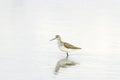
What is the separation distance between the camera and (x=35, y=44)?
1.63 meters

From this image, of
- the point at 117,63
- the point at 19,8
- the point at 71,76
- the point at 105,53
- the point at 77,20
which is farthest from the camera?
the point at 19,8

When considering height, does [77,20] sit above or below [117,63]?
above

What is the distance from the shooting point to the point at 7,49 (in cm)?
157

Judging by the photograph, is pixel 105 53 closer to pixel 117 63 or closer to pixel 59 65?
pixel 117 63

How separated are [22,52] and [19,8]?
889 mm

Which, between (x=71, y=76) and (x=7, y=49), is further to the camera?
(x=7, y=49)

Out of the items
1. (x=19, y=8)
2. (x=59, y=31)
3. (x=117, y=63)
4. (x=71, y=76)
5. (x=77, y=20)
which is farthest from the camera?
(x=19, y=8)

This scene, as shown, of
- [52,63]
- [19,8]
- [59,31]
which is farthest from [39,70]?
[19,8]

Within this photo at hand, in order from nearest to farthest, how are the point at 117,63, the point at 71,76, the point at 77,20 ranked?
the point at 71,76
the point at 117,63
the point at 77,20

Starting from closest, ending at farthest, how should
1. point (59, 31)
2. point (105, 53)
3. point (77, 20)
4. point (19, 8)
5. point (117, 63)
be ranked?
point (117, 63)
point (105, 53)
point (59, 31)
point (77, 20)
point (19, 8)

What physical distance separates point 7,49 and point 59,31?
360mm

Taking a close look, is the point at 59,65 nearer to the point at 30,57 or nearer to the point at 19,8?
the point at 30,57

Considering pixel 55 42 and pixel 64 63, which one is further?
pixel 55 42

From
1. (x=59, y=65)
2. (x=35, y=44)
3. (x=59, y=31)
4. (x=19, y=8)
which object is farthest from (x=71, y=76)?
(x=19, y=8)
